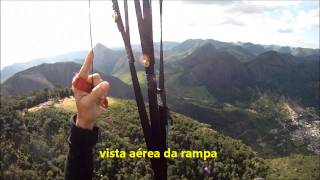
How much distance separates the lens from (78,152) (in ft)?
9.85

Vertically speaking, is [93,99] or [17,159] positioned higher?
[93,99]

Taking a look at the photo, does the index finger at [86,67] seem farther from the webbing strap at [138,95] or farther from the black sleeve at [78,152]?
the webbing strap at [138,95]

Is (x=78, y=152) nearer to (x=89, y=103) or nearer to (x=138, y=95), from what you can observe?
(x=89, y=103)

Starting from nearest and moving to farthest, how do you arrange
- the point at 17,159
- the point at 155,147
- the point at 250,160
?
the point at 155,147 → the point at 17,159 → the point at 250,160

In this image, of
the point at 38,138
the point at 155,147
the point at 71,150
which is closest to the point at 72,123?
the point at 71,150

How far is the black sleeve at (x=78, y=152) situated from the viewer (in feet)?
9.83

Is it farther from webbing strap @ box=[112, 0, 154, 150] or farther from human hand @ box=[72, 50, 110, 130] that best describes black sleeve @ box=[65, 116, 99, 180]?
webbing strap @ box=[112, 0, 154, 150]

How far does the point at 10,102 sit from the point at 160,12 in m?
118

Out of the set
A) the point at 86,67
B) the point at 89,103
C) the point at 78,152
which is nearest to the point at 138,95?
the point at 86,67

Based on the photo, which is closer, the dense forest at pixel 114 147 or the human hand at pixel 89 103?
the human hand at pixel 89 103

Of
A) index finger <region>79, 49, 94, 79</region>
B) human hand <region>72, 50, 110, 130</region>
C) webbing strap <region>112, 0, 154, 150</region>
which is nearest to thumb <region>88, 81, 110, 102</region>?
human hand <region>72, 50, 110, 130</region>

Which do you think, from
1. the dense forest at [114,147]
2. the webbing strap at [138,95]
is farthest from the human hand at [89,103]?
the dense forest at [114,147]

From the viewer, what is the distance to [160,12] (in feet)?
13.7

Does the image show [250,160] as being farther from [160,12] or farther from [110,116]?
[160,12]
